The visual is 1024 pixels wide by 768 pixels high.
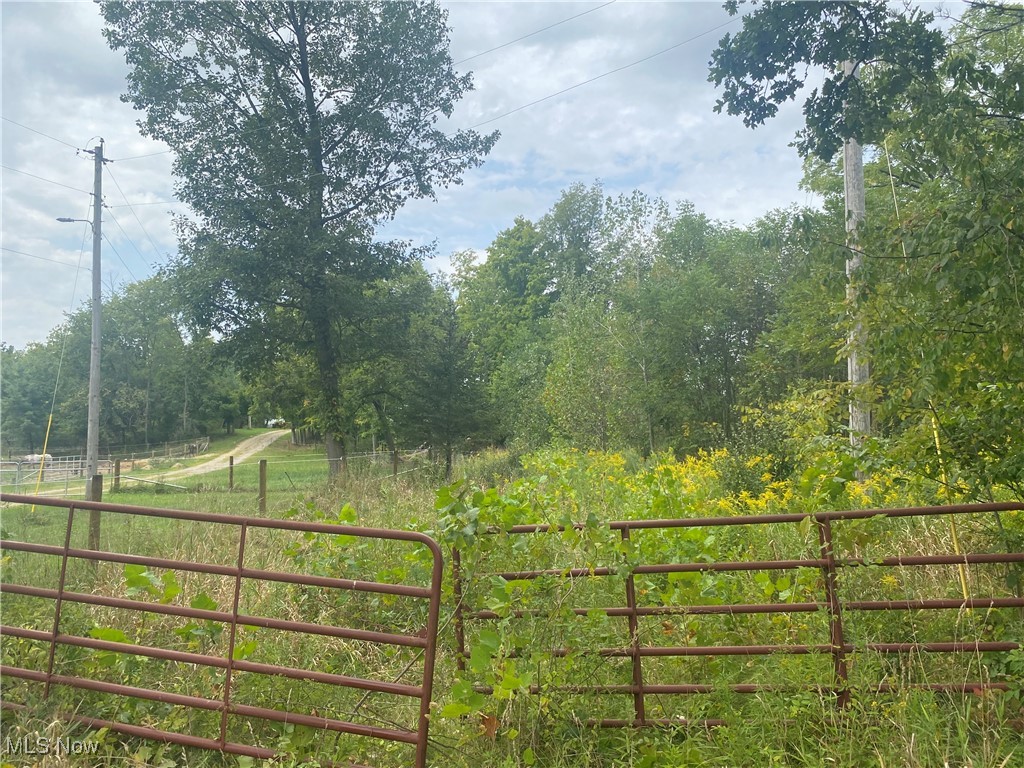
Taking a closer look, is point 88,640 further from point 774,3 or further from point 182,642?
point 774,3

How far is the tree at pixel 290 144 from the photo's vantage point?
19.4 metres

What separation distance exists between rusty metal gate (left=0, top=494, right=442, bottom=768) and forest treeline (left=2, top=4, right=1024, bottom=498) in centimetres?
326

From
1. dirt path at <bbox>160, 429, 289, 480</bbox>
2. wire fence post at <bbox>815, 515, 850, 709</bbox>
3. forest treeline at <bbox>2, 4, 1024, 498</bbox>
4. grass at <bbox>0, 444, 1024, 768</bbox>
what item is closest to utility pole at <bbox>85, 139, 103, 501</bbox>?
forest treeline at <bbox>2, 4, 1024, 498</bbox>

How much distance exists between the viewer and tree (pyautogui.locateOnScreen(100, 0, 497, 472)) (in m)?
19.4

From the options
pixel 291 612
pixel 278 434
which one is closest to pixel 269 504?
pixel 291 612

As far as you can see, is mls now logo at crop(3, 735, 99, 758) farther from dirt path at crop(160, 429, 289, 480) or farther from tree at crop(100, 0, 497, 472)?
dirt path at crop(160, 429, 289, 480)

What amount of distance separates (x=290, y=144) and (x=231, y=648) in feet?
61.3

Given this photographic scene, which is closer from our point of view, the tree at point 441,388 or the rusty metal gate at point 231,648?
the rusty metal gate at point 231,648

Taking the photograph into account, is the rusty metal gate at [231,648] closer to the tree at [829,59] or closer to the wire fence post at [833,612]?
the wire fence post at [833,612]

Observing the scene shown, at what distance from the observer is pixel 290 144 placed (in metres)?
19.6

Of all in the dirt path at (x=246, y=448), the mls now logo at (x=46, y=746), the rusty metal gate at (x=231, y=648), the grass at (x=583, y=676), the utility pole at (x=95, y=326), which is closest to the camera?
the grass at (x=583, y=676)

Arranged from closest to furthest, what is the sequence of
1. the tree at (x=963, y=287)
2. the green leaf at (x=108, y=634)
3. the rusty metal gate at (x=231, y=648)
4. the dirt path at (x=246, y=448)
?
1. the rusty metal gate at (x=231, y=648)
2. the tree at (x=963, y=287)
3. the green leaf at (x=108, y=634)
4. the dirt path at (x=246, y=448)

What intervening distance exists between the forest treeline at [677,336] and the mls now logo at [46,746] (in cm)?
481

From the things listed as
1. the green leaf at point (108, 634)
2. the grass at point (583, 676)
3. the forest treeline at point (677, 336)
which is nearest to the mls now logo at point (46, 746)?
the grass at point (583, 676)
